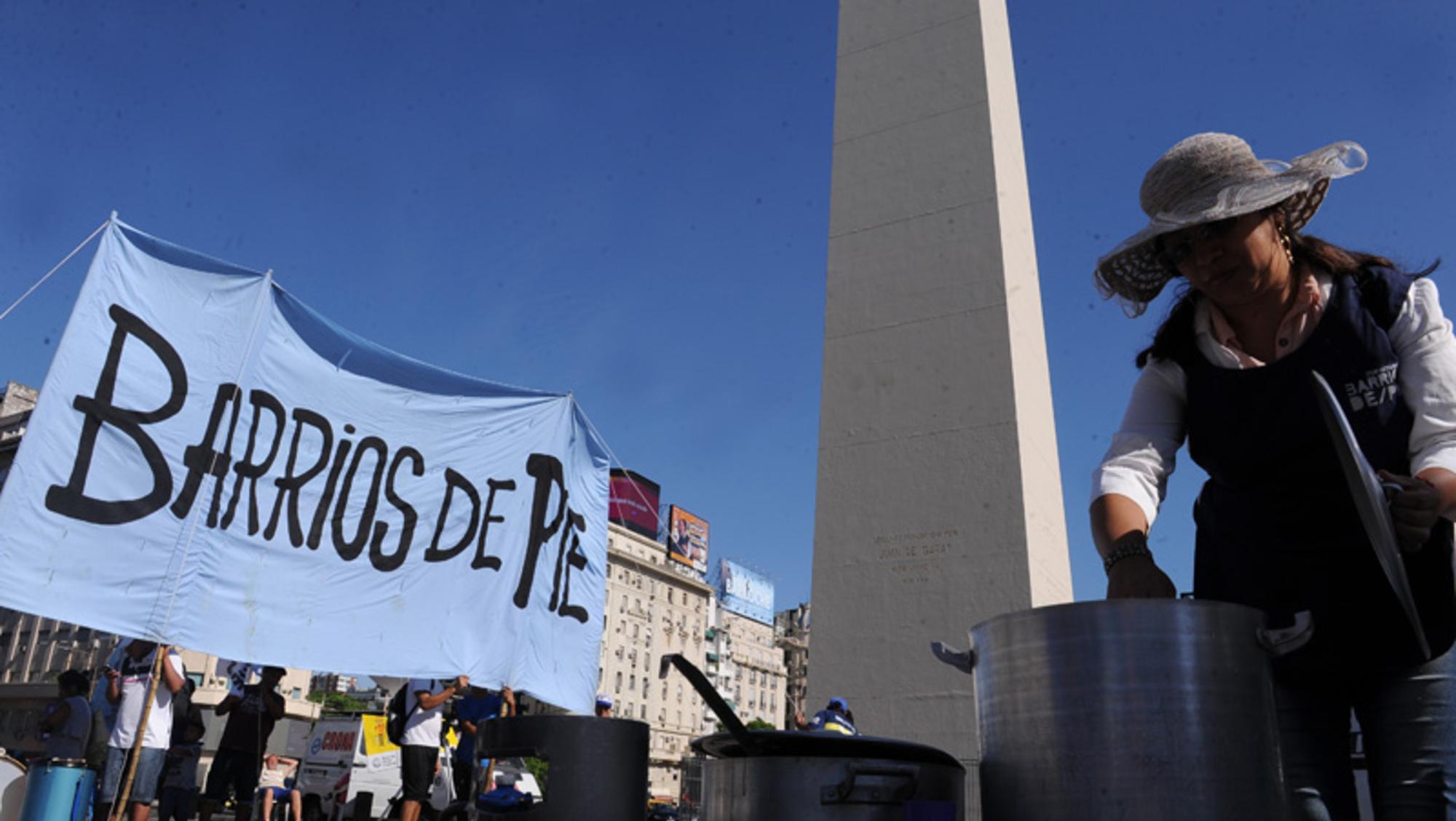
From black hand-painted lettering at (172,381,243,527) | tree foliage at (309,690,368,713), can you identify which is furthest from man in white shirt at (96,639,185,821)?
tree foliage at (309,690,368,713)

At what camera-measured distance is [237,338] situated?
179 inches

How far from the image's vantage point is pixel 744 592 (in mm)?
88125

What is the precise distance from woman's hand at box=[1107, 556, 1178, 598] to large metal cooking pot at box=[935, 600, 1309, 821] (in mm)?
246

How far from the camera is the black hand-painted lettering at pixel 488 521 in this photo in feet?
17.7

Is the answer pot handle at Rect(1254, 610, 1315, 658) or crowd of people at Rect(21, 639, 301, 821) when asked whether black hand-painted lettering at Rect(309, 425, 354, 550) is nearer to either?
crowd of people at Rect(21, 639, 301, 821)

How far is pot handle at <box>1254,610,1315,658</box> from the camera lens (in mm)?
1210

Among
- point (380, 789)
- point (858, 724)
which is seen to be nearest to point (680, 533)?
point (380, 789)

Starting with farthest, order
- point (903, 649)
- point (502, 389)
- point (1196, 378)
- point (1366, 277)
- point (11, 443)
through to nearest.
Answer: point (11, 443)
point (903, 649)
point (502, 389)
point (1196, 378)
point (1366, 277)

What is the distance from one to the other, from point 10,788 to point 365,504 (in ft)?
6.26

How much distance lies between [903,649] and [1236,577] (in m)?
6.37

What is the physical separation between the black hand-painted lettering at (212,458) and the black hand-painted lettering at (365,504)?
557mm

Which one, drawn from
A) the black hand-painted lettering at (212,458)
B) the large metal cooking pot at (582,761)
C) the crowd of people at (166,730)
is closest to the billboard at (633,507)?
the crowd of people at (166,730)

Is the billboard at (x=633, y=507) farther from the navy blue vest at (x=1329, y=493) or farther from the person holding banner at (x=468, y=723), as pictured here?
the navy blue vest at (x=1329, y=493)

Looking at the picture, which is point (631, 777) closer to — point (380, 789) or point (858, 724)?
point (858, 724)
